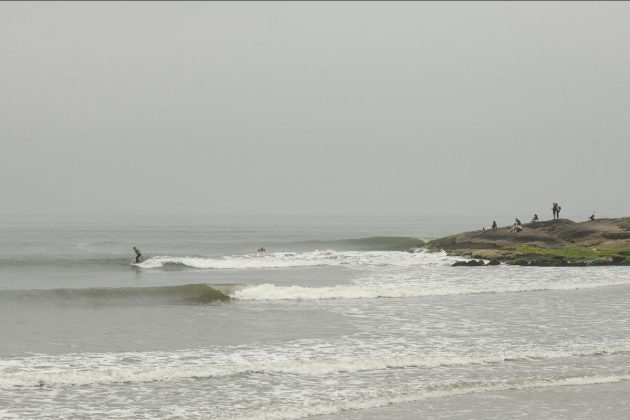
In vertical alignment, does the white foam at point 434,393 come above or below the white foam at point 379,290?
below

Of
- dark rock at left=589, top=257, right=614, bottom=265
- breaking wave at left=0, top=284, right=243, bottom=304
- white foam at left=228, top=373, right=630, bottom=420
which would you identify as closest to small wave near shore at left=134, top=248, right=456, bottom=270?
dark rock at left=589, top=257, right=614, bottom=265

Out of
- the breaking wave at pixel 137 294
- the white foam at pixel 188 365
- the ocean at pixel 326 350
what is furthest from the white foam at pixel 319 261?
the white foam at pixel 188 365

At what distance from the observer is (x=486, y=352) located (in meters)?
19.5

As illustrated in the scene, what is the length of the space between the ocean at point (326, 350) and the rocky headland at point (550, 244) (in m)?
7.39

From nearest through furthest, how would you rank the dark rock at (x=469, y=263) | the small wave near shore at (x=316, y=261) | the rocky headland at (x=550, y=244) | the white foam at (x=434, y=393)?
1. the white foam at (x=434, y=393)
2. the rocky headland at (x=550, y=244)
3. the dark rock at (x=469, y=263)
4. the small wave near shore at (x=316, y=261)

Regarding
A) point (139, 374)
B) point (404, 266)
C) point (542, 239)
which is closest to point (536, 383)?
point (139, 374)

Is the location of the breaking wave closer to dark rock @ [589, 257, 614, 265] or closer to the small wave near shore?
the small wave near shore

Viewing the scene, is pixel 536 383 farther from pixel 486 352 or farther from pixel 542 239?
pixel 542 239

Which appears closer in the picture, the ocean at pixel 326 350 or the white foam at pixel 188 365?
the ocean at pixel 326 350

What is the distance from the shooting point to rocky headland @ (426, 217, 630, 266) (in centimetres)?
Answer: 4794

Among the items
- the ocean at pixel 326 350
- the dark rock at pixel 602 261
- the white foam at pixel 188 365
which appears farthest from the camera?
the dark rock at pixel 602 261

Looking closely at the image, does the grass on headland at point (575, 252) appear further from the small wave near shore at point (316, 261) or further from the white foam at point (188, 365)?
the white foam at point (188, 365)

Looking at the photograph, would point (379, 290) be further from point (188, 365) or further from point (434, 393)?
point (434, 393)

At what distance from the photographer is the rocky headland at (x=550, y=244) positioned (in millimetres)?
47938
